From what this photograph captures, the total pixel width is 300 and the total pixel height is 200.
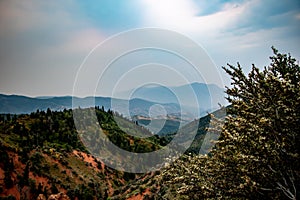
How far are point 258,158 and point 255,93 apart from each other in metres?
2.16

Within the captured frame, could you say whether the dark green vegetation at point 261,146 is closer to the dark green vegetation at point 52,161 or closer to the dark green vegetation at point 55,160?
the dark green vegetation at point 55,160

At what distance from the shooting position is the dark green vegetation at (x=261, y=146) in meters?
7.18

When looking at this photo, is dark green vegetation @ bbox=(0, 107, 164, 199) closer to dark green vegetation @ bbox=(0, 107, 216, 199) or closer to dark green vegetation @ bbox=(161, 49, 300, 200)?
dark green vegetation @ bbox=(0, 107, 216, 199)

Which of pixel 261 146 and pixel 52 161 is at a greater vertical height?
pixel 261 146

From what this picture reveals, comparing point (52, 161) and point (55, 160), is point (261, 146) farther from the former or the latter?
point (55, 160)

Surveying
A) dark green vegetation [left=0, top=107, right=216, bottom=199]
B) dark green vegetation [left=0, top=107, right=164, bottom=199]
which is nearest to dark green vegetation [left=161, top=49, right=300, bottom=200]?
dark green vegetation [left=0, top=107, right=216, bottom=199]

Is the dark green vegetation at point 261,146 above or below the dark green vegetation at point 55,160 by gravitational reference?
above

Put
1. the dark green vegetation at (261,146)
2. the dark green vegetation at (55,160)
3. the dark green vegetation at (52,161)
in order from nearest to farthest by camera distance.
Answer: the dark green vegetation at (261,146) < the dark green vegetation at (52,161) < the dark green vegetation at (55,160)

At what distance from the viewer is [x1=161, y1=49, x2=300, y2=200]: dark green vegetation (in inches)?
283

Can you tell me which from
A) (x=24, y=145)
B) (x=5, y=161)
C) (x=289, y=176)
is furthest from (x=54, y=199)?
(x=289, y=176)

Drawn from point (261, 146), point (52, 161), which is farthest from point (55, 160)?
point (261, 146)

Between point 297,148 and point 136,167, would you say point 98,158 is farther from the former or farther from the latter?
point 297,148

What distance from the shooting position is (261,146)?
7.20 meters

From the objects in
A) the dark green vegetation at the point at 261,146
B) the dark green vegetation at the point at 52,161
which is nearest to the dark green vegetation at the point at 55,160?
the dark green vegetation at the point at 52,161
